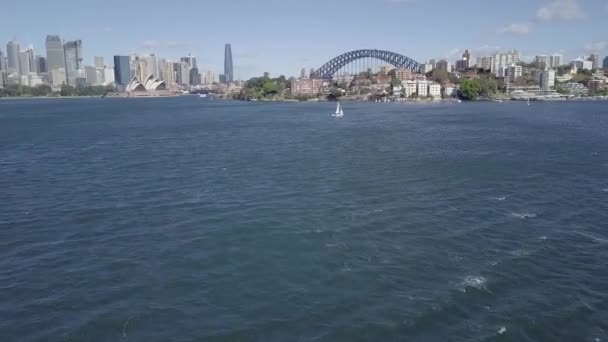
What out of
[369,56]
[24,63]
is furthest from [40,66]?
[369,56]

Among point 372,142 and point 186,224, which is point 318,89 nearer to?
point 372,142

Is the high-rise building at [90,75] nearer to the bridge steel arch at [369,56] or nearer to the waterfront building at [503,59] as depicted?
the bridge steel arch at [369,56]

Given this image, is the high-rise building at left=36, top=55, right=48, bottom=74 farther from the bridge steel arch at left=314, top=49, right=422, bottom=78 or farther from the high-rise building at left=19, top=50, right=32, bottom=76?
the bridge steel arch at left=314, top=49, right=422, bottom=78

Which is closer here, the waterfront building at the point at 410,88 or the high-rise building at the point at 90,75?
the waterfront building at the point at 410,88

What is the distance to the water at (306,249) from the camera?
7512 millimetres

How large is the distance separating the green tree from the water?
6084 centimetres

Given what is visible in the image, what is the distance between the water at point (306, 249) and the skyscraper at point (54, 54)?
167841 mm

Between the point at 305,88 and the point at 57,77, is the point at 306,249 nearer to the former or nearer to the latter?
the point at 305,88

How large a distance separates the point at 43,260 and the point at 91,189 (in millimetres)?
5842

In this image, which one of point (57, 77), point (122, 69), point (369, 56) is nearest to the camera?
point (369, 56)

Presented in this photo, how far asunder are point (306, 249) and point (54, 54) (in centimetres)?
18306

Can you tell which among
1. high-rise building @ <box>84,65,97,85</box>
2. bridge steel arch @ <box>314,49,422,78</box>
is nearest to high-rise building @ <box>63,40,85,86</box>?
high-rise building @ <box>84,65,97,85</box>

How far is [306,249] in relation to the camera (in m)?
10.2

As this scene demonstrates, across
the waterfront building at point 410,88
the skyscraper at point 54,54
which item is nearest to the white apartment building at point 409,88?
the waterfront building at point 410,88
